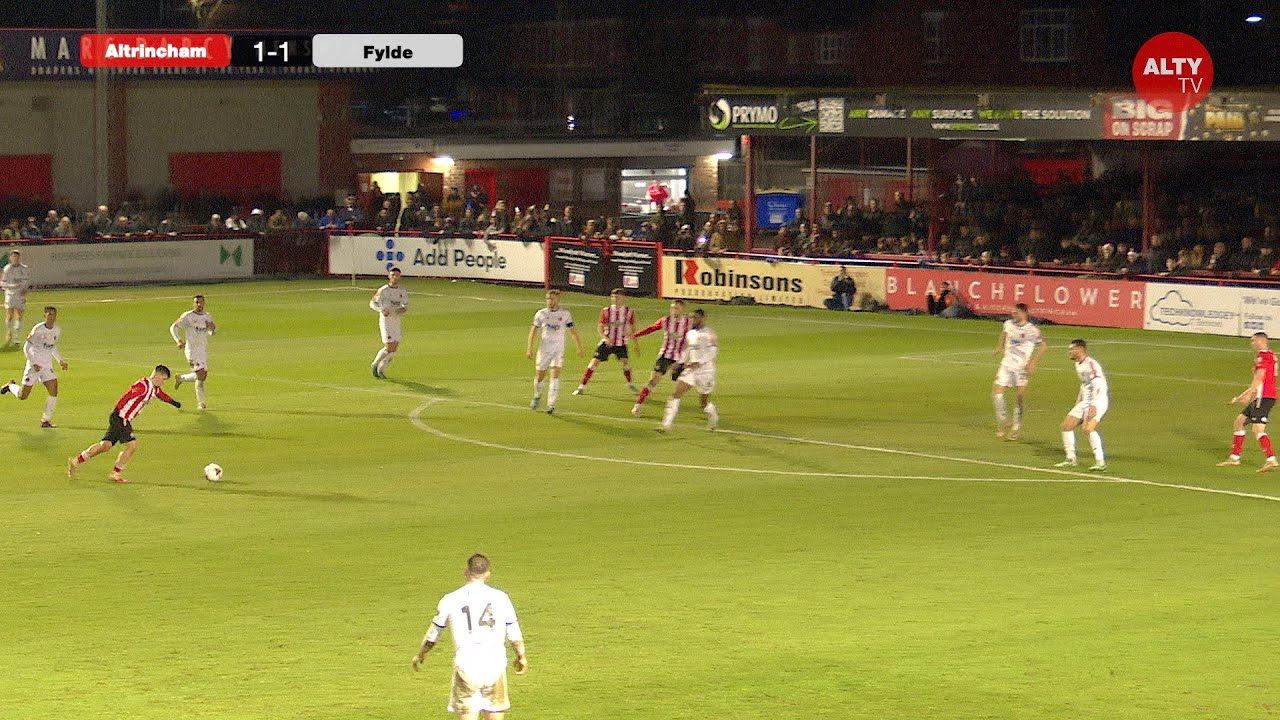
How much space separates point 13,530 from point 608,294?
34.2 metres

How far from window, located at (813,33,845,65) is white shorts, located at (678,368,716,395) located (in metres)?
62.6

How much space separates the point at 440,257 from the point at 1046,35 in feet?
92.2

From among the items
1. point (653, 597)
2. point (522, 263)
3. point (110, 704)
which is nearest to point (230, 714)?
point (110, 704)

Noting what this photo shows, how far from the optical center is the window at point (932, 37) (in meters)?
77.9

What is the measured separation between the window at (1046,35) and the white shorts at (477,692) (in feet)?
214

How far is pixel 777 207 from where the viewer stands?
75250 millimetres

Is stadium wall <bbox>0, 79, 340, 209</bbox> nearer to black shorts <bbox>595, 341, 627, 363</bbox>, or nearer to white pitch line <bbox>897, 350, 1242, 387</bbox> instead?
white pitch line <bbox>897, 350, 1242, 387</bbox>

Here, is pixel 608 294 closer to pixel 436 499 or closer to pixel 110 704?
pixel 436 499

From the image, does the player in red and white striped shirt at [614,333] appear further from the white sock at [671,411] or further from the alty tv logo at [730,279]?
the alty tv logo at [730,279]

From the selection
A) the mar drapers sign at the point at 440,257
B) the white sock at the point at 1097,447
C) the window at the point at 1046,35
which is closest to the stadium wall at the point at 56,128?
the mar drapers sign at the point at 440,257

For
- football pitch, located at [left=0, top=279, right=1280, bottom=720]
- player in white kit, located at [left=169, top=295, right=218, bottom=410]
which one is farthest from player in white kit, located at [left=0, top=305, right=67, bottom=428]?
player in white kit, located at [left=169, top=295, right=218, bottom=410]

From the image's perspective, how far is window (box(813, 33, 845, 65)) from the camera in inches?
3558

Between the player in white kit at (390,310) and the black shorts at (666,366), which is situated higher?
the player in white kit at (390,310)

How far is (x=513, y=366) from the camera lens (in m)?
39.2
